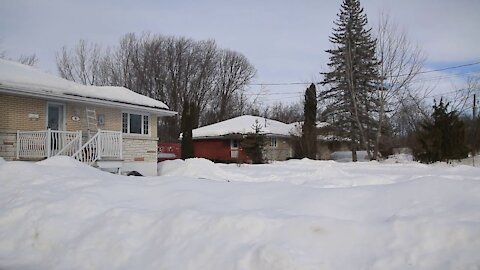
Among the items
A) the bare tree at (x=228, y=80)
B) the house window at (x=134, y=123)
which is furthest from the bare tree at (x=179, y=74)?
the house window at (x=134, y=123)

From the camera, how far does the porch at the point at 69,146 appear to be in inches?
601

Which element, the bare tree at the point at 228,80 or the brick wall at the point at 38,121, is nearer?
the brick wall at the point at 38,121

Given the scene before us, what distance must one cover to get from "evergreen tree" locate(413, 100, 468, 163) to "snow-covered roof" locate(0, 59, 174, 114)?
15629 millimetres

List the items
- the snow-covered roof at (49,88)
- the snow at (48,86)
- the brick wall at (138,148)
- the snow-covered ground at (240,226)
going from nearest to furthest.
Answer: the snow-covered ground at (240,226) → the snow-covered roof at (49,88) → the snow at (48,86) → the brick wall at (138,148)

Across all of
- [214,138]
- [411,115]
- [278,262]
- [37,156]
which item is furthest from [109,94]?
[411,115]

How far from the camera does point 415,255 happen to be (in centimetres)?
387

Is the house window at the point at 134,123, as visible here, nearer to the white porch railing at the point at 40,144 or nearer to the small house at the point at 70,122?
the small house at the point at 70,122

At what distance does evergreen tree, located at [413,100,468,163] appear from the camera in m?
22.9

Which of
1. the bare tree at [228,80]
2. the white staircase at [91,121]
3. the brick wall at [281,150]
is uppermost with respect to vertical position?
the bare tree at [228,80]

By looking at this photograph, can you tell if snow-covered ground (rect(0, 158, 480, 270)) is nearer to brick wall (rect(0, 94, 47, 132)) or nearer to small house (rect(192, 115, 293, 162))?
brick wall (rect(0, 94, 47, 132))

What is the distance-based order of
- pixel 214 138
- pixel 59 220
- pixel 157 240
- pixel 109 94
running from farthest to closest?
pixel 214 138 → pixel 109 94 → pixel 59 220 → pixel 157 240

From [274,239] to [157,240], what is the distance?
160 cm

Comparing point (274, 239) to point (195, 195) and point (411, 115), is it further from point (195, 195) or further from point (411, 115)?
point (411, 115)

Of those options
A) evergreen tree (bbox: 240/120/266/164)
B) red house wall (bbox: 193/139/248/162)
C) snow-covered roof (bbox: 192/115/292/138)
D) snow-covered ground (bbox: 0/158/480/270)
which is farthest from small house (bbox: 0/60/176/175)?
red house wall (bbox: 193/139/248/162)
